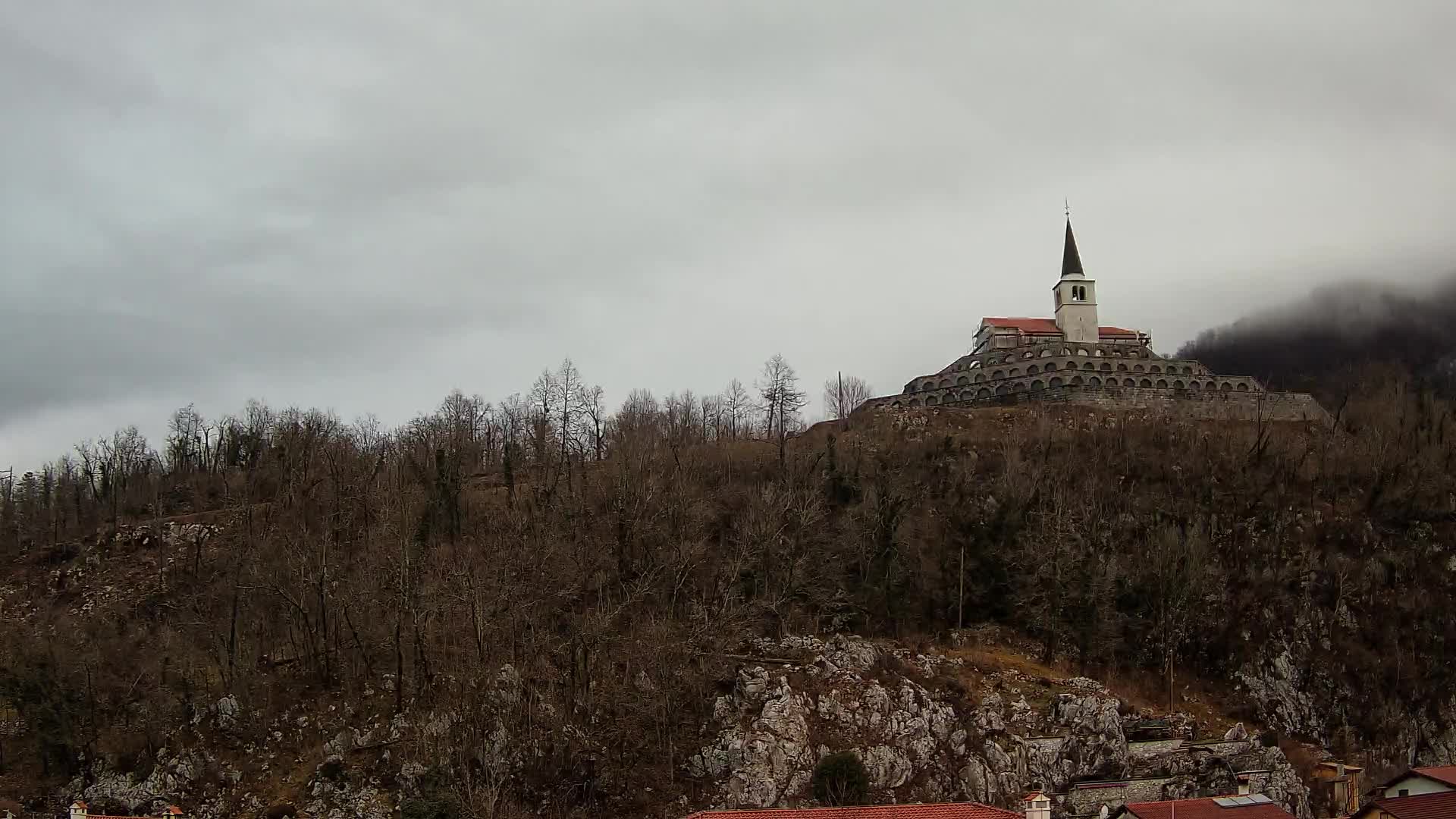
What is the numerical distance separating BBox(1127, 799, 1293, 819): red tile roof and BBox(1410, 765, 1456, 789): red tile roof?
791 cm

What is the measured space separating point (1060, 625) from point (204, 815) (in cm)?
3839

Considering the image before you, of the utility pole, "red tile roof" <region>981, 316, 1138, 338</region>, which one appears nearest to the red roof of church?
"red tile roof" <region>981, 316, 1138, 338</region>

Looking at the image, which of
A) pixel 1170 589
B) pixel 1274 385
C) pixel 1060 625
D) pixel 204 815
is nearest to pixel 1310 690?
pixel 1170 589

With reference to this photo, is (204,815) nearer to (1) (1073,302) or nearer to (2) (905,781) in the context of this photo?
(2) (905,781)

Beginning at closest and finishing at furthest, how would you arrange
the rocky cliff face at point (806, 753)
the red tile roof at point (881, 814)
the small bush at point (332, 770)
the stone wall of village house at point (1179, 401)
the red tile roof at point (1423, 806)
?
the red tile roof at point (881, 814)
the red tile roof at point (1423, 806)
the rocky cliff face at point (806, 753)
the small bush at point (332, 770)
the stone wall of village house at point (1179, 401)

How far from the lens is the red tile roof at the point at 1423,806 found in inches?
1257

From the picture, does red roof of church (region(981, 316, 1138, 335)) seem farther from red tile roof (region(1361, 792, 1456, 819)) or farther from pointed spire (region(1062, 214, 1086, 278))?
red tile roof (region(1361, 792, 1456, 819))

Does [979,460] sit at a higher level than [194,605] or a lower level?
higher

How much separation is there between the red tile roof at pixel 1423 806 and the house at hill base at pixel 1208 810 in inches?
141

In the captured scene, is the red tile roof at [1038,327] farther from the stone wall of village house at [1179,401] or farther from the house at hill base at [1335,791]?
the house at hill base at [1335,791]

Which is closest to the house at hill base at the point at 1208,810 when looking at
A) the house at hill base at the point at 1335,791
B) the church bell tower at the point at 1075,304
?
the house at hill base at the point at 1335,791

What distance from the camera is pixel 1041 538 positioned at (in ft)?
186

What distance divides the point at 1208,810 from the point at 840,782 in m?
12.7

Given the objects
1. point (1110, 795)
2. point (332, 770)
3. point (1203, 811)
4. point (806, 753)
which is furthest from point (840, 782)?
point (332, 770)
